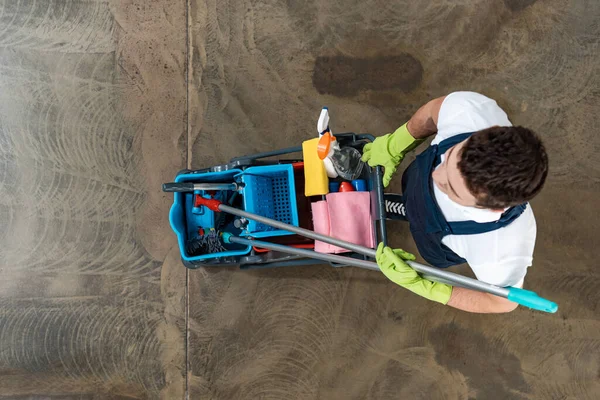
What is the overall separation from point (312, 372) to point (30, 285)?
218cm

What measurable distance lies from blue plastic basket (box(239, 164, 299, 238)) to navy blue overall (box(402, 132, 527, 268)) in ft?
2.20

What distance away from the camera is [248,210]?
241cm

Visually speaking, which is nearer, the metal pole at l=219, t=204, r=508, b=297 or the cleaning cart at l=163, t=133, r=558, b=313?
the metal pole at l=219, t=204, r=508, b=297

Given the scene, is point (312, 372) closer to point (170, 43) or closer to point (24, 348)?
point (24, 348)

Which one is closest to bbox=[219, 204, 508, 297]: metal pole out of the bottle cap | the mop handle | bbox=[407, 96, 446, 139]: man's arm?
the mop handle

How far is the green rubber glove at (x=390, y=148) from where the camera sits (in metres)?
2.12

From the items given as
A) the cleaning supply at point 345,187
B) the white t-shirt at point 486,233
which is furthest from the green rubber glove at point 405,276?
the cleaning supply at point 345,187

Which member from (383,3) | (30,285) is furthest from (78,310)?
(383,3)

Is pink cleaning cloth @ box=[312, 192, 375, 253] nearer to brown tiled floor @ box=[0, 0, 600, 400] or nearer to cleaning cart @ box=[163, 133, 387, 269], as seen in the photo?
cleaning cart @ box=[163, 133, 387, 269]

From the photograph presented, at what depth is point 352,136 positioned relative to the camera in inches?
93.0

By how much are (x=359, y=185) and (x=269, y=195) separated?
0.55m

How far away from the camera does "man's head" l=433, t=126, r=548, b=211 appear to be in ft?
4.60

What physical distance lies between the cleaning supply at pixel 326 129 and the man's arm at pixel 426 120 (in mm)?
412

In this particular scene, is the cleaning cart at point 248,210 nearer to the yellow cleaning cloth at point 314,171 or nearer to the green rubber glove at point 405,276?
the yellow cleaning cloth at point 314,171
